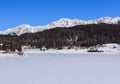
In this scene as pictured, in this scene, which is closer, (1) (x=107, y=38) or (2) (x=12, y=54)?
(2) (x=12, y=54)

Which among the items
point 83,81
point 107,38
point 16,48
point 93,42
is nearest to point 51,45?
point 93,42

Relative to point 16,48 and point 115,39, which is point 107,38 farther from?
point 16,48

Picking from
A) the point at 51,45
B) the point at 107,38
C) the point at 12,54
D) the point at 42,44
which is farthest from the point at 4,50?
the point at 107,38

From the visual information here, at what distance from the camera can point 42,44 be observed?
631 ft

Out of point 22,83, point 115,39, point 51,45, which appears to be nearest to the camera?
point 22,83

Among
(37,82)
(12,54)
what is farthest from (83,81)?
(12,54)

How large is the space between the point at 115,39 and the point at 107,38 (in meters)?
6.76

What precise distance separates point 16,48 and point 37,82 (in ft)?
229

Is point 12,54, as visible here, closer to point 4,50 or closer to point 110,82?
point 4,50

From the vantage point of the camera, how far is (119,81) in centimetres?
2162

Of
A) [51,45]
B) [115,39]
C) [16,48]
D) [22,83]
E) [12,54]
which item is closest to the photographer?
[22,83]

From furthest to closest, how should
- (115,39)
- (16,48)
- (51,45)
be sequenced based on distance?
(115,39) < (51,45) < (16,48)

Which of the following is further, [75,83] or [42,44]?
[42,44]

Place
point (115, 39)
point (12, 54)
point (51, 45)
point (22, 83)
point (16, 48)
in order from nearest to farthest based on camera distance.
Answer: point (22, 83) → point (12, 54) → point (16, 48) → point (51, 45) → point (115, 39)
